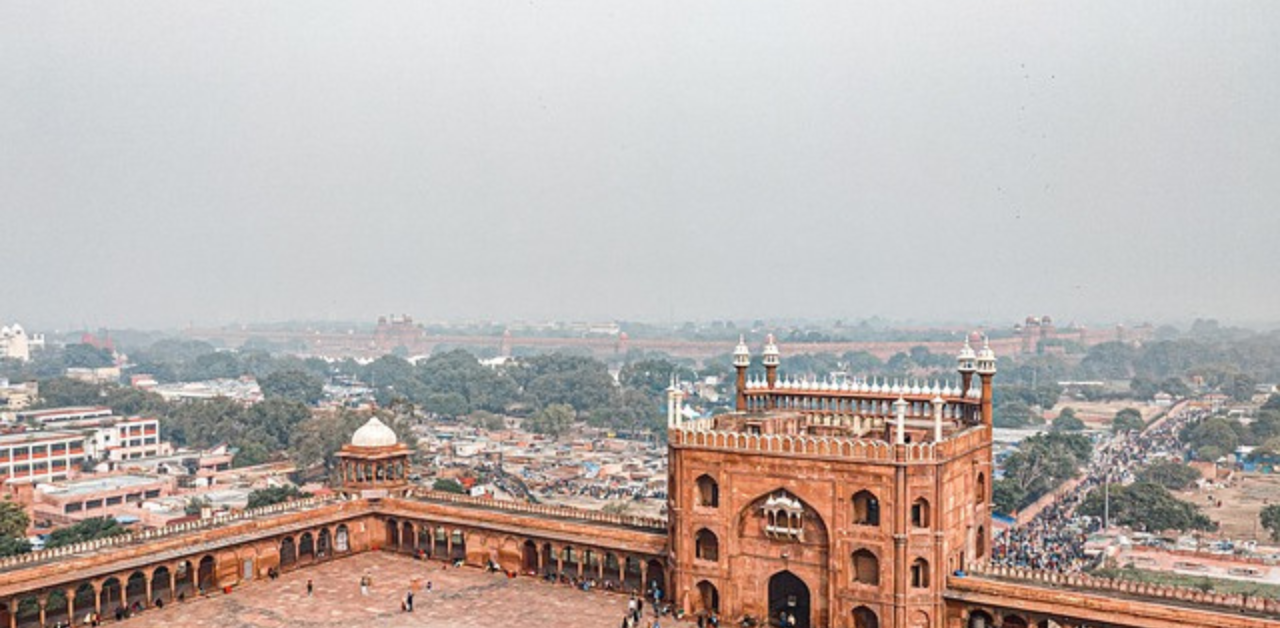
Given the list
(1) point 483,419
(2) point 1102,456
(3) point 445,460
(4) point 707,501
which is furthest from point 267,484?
(2) point 1102,456

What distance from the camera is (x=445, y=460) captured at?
281 feet

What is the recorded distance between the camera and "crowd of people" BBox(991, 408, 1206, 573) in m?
47.8

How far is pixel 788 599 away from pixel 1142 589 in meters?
10.1

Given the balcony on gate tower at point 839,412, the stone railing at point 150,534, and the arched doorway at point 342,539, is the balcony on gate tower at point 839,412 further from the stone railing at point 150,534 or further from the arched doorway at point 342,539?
the stone railing at point 150,534

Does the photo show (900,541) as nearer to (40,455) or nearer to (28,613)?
(28,613)

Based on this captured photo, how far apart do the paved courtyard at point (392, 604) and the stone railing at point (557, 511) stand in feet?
8.68

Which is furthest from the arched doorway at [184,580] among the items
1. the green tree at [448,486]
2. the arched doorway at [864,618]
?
the green tree at [448,486]

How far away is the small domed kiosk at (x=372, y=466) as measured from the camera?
40.4 metres

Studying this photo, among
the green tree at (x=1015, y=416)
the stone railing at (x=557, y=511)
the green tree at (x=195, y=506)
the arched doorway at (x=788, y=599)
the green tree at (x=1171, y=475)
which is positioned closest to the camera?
the arched doorway at (x=788, y=599)

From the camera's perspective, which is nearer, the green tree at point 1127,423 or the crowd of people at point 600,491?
the crowd of people at point 600,491

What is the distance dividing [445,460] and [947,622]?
6333cm

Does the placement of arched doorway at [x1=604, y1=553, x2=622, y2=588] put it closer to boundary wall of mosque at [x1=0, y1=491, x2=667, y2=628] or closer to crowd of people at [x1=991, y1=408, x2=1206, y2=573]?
boundary wall of mosque at [x1=0, y1=491, x2=667, y2=628]

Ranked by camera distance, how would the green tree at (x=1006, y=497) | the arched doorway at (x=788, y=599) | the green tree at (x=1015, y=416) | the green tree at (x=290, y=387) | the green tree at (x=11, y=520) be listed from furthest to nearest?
the green tree at (x=290, y=387) → the green tree at (x=1015, y=416) → the green tree at (x=1006, y=497) → the green tree at (x=11, y=520) → the arched doorway at (x=788, y=599)

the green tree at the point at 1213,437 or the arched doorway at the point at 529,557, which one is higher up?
the arched doorway at the point at 529,557
